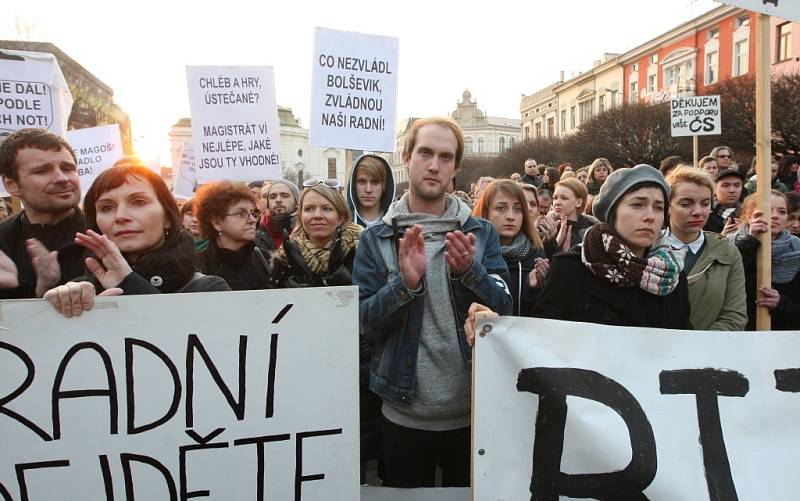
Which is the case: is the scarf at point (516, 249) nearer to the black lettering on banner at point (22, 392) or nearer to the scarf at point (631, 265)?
the scarf at point (631, 265)

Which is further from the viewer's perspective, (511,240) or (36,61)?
(36,61)

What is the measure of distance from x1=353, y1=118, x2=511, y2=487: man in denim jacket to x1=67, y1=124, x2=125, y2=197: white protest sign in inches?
160

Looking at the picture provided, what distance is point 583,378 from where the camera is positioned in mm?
1908

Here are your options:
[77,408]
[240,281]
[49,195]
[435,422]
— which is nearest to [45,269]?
[49,195]

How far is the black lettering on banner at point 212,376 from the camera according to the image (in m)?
1.83

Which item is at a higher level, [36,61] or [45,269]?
[36,61]

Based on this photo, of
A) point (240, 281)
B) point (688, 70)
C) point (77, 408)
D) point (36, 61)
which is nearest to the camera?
point (77, 408)

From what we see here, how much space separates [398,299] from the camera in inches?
81.3

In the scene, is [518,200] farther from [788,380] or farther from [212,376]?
[212,376]

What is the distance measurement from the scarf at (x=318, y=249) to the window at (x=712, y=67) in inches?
1595

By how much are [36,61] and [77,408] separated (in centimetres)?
342

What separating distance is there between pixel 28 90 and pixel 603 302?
163 inches

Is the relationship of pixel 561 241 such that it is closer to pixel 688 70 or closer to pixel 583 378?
pixel 583 378

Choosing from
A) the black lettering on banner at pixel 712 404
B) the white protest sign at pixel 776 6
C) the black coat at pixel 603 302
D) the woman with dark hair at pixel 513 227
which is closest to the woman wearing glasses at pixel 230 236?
the woman with dark hair at pixel 513 227
